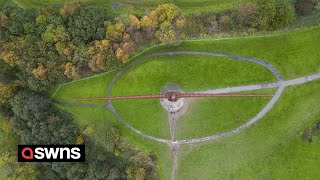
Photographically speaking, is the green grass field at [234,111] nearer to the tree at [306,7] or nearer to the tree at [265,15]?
the tree at [265,15]

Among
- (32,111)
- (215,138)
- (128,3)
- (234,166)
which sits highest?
(128,3)

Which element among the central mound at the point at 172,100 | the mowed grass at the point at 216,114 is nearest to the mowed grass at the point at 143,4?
the central mound at the point at 172,100

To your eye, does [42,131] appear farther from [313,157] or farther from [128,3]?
[313,157]

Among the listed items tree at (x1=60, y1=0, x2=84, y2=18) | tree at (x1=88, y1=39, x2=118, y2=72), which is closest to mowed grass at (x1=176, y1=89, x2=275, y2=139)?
tree at (x1=88, y1=39, x2=118, y2=72)

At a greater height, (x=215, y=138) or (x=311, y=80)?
(x=311, y=80)

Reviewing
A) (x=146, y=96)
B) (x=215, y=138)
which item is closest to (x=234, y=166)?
(x=215, y=138)
